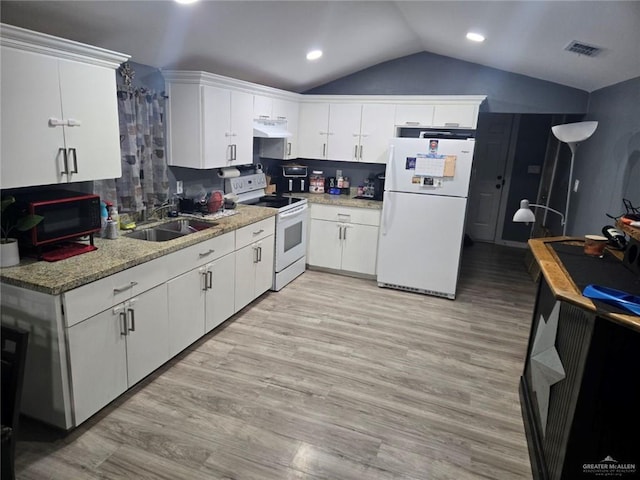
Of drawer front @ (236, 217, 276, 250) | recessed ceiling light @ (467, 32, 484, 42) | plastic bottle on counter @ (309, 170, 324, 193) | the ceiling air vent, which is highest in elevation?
recessed ceiling light @ (467, 32, 484, 42)

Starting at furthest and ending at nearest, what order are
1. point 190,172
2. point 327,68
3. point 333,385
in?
point 327,68, point 190,172, point 333,385

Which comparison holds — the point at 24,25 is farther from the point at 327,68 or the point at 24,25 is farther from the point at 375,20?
the point at 327,68

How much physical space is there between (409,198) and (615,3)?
7.65 ft

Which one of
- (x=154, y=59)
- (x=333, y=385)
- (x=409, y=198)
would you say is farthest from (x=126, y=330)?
(x=409, y=198)

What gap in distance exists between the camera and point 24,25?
88.4 inches

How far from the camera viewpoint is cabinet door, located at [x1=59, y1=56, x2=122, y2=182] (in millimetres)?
2205

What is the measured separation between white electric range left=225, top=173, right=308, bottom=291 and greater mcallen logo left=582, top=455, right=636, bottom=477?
296 cm

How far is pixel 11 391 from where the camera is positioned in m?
1.64

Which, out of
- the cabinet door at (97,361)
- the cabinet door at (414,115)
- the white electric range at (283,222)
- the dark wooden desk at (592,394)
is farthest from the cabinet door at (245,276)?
the dark wooden desk at (592,394)

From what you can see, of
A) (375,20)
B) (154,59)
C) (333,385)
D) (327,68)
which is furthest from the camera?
(327,68)

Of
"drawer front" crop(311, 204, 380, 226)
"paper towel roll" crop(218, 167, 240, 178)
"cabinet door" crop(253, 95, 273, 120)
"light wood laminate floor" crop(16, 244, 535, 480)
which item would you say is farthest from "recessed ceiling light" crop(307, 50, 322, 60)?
"light wood laminate floor" crop(16, 244, 535, 480)

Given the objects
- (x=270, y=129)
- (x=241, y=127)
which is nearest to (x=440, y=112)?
(x=270, y=129)

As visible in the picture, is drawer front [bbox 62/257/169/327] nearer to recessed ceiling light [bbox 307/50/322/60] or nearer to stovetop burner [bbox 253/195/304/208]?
stovetop burner [bbox 253/195/304/208]

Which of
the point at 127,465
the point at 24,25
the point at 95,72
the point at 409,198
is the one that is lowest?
the point at 127,465
